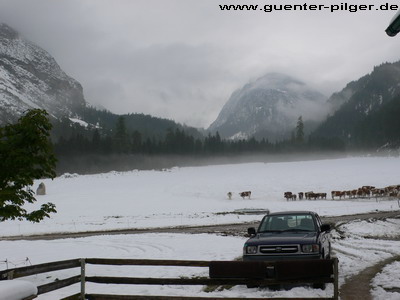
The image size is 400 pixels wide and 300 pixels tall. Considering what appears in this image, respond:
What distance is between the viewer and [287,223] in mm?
12672

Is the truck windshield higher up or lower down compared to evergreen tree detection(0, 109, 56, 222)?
lower down

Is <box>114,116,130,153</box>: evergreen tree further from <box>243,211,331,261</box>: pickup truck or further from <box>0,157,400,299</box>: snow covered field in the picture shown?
<box>243,211,331,261</box>: pickup truck

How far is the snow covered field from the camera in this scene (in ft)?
47.6

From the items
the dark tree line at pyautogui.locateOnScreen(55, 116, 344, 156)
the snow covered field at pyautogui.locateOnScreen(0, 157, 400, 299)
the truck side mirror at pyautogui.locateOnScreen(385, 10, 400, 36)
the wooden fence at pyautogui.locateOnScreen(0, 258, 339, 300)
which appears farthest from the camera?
the dark tree line at pyautogui.locateOnScreen(55, 116, 344, 156)

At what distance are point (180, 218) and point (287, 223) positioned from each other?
87.3 ft

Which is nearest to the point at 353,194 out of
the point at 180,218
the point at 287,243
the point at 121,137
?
the point at 180,218

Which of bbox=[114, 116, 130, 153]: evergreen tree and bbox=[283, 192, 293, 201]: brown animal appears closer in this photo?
bbox=[283, 192, 293, 201]: brown animal

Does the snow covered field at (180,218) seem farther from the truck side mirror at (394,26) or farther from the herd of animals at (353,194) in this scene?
the truck side mirror at (394,26)

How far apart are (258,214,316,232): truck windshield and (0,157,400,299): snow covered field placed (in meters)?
1.80

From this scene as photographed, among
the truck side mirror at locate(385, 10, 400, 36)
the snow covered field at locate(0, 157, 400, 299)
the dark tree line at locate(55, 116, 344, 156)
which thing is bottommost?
the snow covered field at locate(0, 157, 400, 299)

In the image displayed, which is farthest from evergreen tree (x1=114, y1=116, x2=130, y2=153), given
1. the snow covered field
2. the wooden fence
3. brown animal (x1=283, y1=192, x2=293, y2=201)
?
the wooden fence

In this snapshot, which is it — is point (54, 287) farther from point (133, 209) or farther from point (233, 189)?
point (233, 189)

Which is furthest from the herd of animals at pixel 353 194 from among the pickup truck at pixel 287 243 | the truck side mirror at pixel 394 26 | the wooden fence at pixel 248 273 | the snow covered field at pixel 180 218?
the wooden fence at pixel 248 273

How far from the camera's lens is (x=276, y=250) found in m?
11.0
